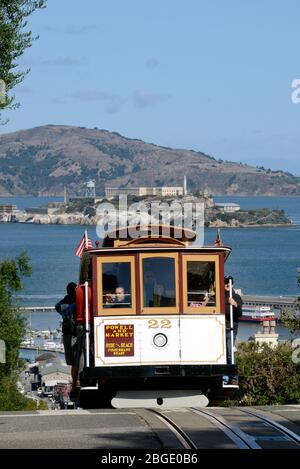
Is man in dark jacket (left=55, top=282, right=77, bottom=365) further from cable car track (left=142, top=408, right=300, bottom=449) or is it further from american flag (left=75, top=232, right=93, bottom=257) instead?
cable car track (left=142, top=408, right=300, bottom=449)

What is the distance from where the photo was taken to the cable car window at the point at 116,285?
17969 mm

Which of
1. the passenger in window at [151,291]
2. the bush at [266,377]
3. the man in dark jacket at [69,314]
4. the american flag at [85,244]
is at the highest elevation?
the american flag at [85,244]

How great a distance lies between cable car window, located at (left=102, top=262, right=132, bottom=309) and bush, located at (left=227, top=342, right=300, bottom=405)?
22724mm

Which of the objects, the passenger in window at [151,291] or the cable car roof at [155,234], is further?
the cable car roof at [155,234]

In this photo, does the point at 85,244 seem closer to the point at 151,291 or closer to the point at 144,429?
the point at 151,291

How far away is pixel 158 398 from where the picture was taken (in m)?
18.9

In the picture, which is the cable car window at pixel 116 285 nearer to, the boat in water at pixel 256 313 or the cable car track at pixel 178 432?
the cable car track at pixel 178 432

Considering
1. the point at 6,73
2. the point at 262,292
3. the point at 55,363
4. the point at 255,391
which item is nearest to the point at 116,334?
the point at 6,73

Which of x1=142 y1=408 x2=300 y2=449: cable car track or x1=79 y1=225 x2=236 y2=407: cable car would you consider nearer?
x1=142 y1=408 x2=300 y2=449: cable car track

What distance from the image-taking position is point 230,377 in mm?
18375

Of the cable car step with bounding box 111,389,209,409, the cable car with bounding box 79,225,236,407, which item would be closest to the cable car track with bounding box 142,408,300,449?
the cable car with bounding box 79,225,236,407

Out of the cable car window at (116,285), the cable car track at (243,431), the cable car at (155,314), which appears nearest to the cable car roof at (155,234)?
the cable car at (155,314)

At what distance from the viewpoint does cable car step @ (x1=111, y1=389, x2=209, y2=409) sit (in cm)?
1878

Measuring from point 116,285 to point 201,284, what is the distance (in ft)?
3.89
